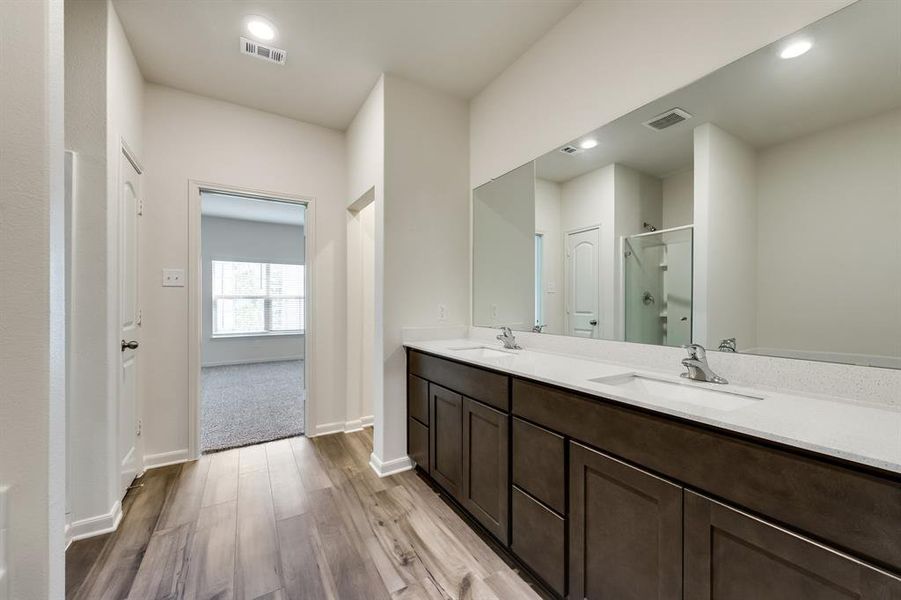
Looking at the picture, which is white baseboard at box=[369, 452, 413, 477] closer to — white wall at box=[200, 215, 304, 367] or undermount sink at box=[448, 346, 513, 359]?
undermount sink at box=[448, 346, 513, 359]

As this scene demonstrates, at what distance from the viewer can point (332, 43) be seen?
212 cm

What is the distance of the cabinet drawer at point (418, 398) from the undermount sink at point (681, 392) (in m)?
1.15

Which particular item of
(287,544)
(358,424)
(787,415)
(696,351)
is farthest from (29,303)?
(358,424)

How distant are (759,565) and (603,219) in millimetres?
1416

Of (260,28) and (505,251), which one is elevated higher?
(260,28)

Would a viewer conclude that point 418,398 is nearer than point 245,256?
Yes

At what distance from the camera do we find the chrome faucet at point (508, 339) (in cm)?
224

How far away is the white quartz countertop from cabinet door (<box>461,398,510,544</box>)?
0.30 meters

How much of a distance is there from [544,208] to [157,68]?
273cm

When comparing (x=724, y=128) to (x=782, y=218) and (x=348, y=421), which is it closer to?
(x=782, y=218)

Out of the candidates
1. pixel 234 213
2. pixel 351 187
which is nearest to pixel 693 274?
pixel 351 187

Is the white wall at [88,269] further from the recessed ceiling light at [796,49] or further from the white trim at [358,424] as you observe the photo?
the recessed ceiling light at [796,49]

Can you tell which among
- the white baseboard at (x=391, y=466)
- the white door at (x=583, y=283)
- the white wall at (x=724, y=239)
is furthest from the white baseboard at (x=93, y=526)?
the white wall at (x=724, y=239)

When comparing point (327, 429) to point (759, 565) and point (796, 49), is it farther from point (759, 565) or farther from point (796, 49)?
point (796, 49)
